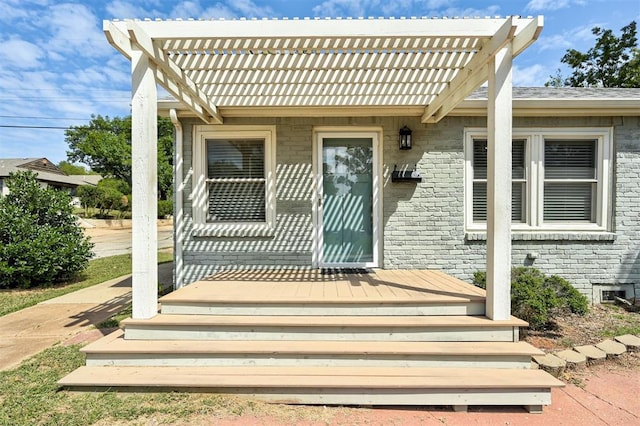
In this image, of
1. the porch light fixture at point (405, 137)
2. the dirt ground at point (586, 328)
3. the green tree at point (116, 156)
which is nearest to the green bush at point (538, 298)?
the dirt ground at point (586, 328)

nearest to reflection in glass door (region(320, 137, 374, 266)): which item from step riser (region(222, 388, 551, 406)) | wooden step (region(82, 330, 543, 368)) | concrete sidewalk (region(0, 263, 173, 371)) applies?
wooden step (region(82, 330, 543, 368))

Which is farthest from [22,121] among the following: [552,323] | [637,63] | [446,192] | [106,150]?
[637,63]

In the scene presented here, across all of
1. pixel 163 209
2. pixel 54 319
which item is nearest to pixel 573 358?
pixel 54 319

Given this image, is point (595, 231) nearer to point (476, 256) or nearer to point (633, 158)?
point (633, 158)

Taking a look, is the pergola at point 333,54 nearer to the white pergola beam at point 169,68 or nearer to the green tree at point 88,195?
Result: the white pergola beam at point 169,68

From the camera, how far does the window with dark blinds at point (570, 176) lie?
484cm

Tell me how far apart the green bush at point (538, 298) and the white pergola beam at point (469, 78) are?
2.30 meters

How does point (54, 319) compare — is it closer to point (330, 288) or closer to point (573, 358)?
point (330, 288)

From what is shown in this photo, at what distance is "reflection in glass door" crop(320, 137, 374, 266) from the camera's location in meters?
4.84

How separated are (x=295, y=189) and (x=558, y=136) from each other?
409cm

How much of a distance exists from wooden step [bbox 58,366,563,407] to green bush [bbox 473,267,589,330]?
1.37 metres

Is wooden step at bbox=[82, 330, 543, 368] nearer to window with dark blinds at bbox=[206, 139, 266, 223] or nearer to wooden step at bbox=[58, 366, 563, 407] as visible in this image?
wooden step at bbox=[58, 366, 563, 407]

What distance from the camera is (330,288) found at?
11.5ft

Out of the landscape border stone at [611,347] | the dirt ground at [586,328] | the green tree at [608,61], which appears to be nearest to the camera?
the landscape border stone at [611,347]
